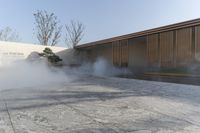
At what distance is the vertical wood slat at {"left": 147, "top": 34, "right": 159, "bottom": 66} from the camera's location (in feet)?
41.0

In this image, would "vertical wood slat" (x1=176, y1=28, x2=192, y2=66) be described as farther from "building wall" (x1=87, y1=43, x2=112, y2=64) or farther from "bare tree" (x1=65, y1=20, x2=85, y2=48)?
"bare tree" (x1=65, y1=20, x2=85, y2=48)

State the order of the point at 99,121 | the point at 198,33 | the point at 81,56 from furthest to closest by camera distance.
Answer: the point at 81,56 → the point at 198,33 → the point at 99,121

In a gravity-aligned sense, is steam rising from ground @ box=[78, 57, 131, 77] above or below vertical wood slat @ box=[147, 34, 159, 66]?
below

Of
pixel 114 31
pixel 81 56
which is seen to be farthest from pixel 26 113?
pixel 114 31

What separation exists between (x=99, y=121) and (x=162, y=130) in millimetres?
911

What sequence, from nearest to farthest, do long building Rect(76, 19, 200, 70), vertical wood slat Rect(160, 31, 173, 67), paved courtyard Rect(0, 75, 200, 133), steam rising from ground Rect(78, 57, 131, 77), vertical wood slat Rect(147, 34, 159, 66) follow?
paved courtyard Rect(0, 75, 200, 133)
long building Rect(76, 19, 200, 70)
vertical wood slat Rect(160, 31, 173, 67)
vertical wood slat Rect(147, 34, 159, 66)
steam rising from ground Rect(78, 57, 131, 77)

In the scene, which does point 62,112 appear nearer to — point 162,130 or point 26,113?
point 26,113

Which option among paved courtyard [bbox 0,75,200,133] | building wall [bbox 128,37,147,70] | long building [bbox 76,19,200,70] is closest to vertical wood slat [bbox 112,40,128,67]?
long building [bbox 76,19,200,70]

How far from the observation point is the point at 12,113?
370 centimetres

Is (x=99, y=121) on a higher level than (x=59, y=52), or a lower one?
lower

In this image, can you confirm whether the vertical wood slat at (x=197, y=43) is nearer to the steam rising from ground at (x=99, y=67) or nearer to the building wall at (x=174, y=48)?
the building wall at (x=174, y=48)

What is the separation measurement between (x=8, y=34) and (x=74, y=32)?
9.11m

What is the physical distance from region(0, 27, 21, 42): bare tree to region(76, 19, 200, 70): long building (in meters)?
17.6

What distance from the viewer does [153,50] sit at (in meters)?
12.7
